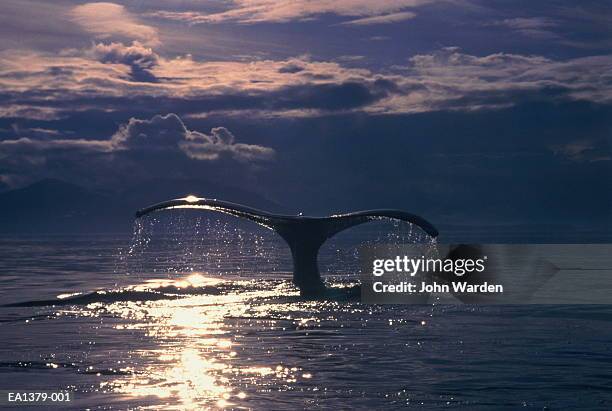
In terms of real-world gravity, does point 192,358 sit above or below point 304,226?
below

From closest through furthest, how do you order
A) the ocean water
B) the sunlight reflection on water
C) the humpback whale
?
the ocean water
the sunlight reflection on water
the humpback whale

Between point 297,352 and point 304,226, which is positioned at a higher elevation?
point 304,226

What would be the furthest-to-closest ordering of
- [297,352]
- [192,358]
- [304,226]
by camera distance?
[304,226] < [297,352] < [192,358]

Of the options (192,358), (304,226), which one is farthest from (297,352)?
(304,226)

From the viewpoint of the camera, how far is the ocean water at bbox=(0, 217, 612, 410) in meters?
21.5

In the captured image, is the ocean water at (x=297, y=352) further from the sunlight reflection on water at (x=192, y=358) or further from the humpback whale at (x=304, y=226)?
Result: the humpback whale at (x=304, y=226)

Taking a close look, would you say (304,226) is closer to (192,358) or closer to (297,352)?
(297,352)

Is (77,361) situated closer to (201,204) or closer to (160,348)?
(160,348)

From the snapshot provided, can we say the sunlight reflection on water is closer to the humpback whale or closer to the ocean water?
the ocean water

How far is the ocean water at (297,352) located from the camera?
70.6ft

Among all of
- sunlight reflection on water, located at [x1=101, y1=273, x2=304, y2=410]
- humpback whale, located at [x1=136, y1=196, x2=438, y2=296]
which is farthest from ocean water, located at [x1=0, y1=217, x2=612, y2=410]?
humpback whale, located at [x1=136, y1=196, x2=438, y2=296]

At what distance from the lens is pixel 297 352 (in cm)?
2744

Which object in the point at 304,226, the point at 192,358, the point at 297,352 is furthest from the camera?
the point at 304,226

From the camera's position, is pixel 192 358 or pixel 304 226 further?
pixel 304 226
